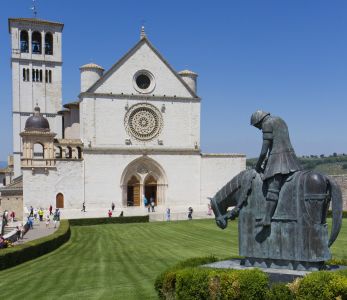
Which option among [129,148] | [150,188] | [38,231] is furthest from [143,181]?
[38,231]

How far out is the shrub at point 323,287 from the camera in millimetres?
9914

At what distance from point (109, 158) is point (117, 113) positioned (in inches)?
187

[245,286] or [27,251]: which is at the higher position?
[245,286]

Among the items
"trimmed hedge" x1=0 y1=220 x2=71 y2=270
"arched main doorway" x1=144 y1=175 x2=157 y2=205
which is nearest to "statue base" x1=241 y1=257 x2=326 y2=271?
"trimmed hedge" x1=0 y1=220 x2=71 y2=270

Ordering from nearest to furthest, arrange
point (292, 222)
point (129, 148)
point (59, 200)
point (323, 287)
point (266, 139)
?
point (323, 287)
point (292, 222)
point (266, 139)
point (59, 200)
point (129, 148)

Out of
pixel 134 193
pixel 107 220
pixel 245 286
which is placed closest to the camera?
pixel 245 286

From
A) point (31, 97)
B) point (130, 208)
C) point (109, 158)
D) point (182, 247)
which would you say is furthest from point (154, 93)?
point (182, 247)

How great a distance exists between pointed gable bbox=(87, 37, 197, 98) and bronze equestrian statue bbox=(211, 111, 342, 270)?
1706 inches

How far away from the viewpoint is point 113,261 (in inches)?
882

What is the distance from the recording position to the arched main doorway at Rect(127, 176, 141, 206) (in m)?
56.2

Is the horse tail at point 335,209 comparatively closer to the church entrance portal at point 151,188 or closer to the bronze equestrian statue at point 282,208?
the bronze equestrian statue at point 282,208

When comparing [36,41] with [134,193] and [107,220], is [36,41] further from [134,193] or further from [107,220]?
[107,220]

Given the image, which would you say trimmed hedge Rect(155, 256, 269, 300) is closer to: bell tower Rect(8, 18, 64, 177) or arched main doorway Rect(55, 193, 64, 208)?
arched main doorway Rect(55, 193, 64, 208)

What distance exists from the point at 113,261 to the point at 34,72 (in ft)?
168
